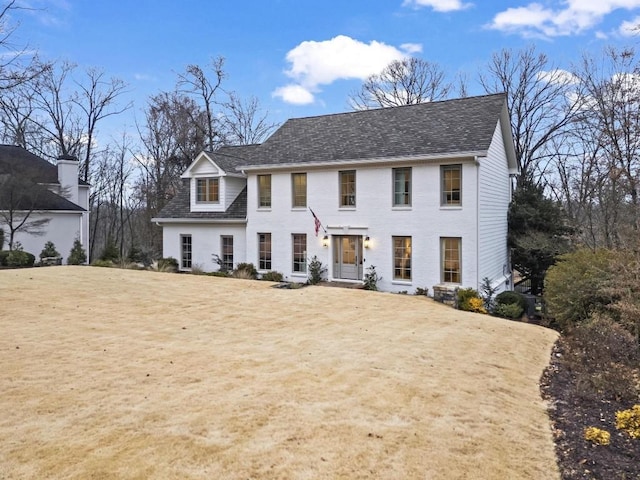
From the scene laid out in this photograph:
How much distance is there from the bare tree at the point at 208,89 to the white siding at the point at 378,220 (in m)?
16.6

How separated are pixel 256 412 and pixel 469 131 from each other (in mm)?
13993

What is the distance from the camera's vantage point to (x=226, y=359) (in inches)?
307

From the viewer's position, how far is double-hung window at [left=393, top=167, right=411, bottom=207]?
16.8m

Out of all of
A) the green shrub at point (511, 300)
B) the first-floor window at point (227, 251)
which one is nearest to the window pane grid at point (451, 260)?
the green shrub at point (511, 300)

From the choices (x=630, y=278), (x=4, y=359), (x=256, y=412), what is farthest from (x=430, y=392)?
(x=4, y=359)

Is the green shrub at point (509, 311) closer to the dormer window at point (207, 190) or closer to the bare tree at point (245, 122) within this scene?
the dormer window at point (207, 190)

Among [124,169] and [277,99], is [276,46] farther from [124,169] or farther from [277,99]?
[124,169]

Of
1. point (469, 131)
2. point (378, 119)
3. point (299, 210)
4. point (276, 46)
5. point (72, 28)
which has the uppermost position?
point (276, 46)

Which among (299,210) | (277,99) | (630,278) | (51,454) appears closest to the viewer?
(51,454)

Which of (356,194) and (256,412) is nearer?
(256,412)

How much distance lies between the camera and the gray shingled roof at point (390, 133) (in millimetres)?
16359

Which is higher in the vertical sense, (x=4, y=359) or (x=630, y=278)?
(x=630, y=278)

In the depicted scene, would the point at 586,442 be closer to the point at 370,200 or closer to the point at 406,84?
the point at 370,200

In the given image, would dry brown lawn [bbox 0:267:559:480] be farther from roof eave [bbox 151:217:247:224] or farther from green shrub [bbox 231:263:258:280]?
roof eave [bbox 151:217:247:224]
